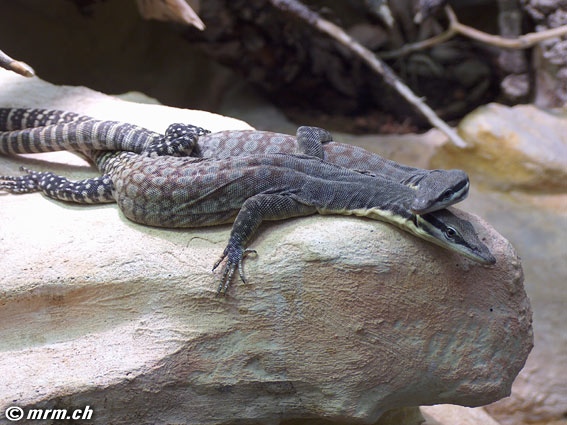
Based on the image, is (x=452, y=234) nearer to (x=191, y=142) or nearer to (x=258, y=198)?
(x=258, y=198)

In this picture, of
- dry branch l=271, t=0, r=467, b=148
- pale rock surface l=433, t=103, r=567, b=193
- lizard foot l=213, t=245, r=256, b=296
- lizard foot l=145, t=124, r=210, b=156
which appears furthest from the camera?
dry branch l=271, t=0, r=467, b=148

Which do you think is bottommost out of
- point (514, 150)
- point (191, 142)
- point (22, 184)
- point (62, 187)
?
point (514, 150)

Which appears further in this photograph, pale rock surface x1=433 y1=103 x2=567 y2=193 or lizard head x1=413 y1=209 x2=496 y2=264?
pale rock surface x1=433 y1=103 x2=567 y2=193

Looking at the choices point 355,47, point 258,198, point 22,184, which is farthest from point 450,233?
point 355,47

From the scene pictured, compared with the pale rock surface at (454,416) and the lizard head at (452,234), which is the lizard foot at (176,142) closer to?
the lizard head at (452,234)

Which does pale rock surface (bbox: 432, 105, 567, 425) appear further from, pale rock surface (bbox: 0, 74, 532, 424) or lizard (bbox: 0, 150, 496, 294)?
lizard (bbox: 0, 150, 496, 294)

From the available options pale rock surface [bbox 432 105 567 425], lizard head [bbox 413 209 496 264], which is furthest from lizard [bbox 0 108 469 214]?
pale rock surface [bbox 432 105 567 425]

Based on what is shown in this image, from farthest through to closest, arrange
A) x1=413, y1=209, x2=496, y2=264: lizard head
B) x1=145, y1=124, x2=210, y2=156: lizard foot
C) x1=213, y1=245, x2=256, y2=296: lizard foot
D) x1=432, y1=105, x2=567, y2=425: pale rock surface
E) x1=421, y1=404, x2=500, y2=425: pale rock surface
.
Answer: x1=432, y1=105, x2=567, y2=425: pale rock surface
x1=421, y1=404, x2=500, y2=425: pale rock surface
x1=145, y1=124, x2=210, y2=156: lizard foot
x1=213, y1=245, x2=256, y2=296: lizard foot
x1=413, y1=209, x2=496, y2=264: lizard head

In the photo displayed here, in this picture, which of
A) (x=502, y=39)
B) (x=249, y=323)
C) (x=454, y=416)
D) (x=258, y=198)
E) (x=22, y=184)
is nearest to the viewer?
(x=249, y=323)
